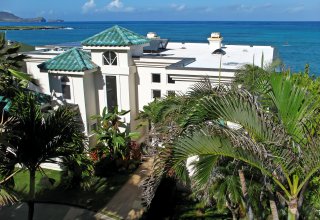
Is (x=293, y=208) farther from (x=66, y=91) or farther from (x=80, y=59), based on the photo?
(x=66, y=91)

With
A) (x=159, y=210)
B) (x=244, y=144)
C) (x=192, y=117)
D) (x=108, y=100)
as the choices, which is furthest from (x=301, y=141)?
(x=108, y=100)

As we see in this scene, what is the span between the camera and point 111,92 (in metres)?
22.5

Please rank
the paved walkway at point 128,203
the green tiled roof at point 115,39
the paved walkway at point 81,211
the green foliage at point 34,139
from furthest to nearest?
the green tiled roof at point 115,39
the paved walkway at point 128,203
the paved walkway at point 81,211
the green foliage at point 34,139

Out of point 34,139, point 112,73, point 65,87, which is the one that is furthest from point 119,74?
point 34,139

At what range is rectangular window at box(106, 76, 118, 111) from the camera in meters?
22.1

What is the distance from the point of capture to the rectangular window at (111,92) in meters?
22.1

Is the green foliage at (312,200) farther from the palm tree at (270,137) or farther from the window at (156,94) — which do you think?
the window at (156,94)

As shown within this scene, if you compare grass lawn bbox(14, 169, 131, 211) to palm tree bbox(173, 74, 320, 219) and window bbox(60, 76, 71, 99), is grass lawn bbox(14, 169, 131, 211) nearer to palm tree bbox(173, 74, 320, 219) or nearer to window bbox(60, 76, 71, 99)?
window bbox(60, 76, 71, 99)

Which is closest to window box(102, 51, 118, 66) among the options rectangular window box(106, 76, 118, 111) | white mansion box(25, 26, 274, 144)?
white mansion box(25, 26, 274, 144)

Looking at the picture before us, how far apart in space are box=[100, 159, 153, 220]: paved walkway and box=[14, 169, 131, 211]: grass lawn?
1.09ft

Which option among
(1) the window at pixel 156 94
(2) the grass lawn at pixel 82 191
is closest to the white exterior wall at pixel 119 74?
(1) the window at pixel 156 94

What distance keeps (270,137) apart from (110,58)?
53.0 feet

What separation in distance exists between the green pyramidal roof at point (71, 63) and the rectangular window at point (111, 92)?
1.31 metres

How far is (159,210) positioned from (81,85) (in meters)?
9.49
